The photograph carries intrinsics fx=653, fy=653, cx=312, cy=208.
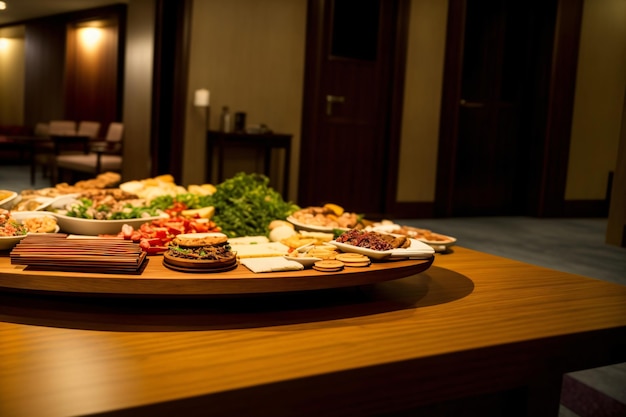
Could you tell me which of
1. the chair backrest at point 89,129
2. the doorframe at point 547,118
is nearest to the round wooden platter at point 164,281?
the doorframe at point 547,118

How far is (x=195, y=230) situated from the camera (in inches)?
73.9

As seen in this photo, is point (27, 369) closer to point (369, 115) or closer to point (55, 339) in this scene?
point (55, 339)

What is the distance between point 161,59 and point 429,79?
9.59ft

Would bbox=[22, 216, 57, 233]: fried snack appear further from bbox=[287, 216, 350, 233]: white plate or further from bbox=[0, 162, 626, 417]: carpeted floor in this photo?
bbox=[0, 162, 626, 417]: carpeted floor

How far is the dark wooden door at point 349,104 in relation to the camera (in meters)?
6.75

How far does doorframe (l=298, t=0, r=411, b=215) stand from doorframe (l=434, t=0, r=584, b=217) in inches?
23.2

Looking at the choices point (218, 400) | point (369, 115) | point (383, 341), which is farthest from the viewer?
point (369, 115)

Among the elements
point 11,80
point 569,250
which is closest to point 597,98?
point 569,250

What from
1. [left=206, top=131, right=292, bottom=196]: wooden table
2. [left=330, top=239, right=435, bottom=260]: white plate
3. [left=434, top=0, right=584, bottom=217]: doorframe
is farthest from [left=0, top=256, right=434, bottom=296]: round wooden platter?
[left=434, top=0, right=584, bottom=217]: doorframe

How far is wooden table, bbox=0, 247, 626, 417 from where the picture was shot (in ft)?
3.58

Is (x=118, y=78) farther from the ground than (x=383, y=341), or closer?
farther from the ground

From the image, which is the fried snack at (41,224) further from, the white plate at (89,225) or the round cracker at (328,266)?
the round cracker at (328,266)

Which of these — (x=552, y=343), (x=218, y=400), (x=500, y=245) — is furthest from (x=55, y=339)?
(x=500, y=245)

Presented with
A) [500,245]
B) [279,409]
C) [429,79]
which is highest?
[429,79]
